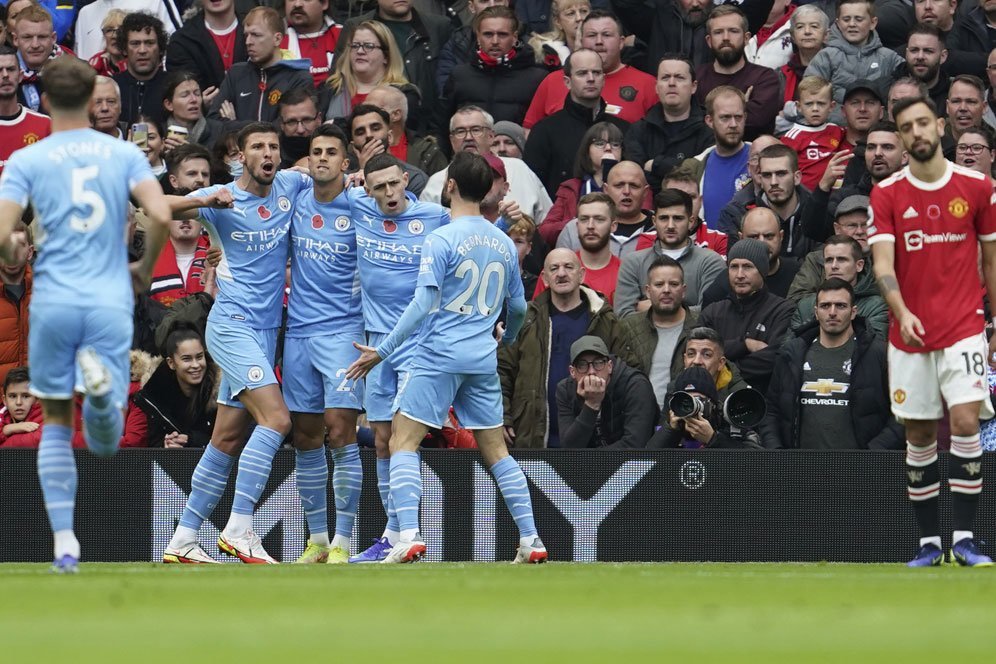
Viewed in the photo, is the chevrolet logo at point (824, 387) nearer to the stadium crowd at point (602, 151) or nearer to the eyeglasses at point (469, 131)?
the stadium crowd at point (602, 151)

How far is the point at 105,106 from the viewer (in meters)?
16.7


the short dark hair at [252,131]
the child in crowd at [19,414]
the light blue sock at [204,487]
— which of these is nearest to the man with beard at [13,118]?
the child in crowd at [19,414]

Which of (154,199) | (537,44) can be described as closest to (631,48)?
(537,44)

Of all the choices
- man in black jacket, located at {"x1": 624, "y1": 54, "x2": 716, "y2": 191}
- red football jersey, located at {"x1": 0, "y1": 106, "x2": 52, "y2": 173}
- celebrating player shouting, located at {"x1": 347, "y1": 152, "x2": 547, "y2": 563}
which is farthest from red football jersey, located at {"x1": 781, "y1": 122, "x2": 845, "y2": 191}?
red football jersey, located at {"x1": 0, "y1": 106, "x2": 52, "y2": 173}

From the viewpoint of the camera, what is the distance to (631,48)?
60.9 feet

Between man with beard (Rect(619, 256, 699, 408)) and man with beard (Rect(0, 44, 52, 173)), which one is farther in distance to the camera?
man with beard (Rect(0, 44, 52, 173))

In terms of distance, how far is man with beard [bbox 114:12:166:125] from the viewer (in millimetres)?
17781

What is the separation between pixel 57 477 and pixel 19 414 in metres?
5.15

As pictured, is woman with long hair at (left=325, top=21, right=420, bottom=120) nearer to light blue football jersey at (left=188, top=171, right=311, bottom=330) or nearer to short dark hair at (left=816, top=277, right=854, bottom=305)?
light blue football jersey at (left=188, top=171, right=311, bottom=330)

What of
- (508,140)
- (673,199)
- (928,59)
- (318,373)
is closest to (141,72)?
(508,140)

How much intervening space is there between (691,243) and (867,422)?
2364 mm

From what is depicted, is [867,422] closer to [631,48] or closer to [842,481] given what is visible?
[842,481]

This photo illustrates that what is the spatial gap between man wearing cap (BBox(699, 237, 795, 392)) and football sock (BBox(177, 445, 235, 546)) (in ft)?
13.3

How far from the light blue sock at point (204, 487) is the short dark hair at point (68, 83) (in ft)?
11.6
